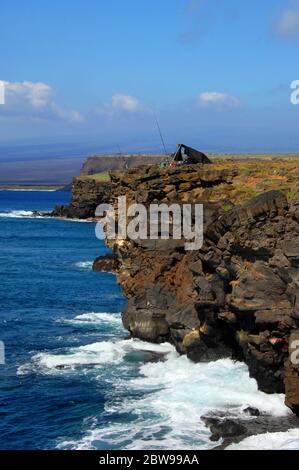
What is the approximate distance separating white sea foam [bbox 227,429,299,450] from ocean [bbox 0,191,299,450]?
1.7 inches

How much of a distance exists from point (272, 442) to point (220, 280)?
1288 centimetres

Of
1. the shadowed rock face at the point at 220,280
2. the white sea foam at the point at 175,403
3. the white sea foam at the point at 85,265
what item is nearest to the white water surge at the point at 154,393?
the white sea foam at the point at 175,403

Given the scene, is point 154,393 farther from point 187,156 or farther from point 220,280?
point 187,156

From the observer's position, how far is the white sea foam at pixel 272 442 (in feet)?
99.0

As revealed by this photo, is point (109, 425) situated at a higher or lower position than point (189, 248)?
lower

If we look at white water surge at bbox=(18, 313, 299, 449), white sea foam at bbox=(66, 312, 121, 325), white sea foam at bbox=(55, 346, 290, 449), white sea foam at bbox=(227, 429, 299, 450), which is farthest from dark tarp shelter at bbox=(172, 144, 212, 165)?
white sea foam at bbox=(227, 429, 299, 450)

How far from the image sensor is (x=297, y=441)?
30.4 m

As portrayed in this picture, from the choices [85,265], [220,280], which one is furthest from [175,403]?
[85,265]

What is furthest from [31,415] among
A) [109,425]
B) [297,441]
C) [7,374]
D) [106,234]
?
[106,234]

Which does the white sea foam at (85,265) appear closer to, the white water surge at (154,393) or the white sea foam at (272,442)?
the white water surge at (154,393)

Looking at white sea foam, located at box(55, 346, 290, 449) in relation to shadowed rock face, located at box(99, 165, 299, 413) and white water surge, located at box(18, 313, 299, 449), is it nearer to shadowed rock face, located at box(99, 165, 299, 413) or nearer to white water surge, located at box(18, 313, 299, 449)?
white water surge, located at box(18, 313, 299, 449)
